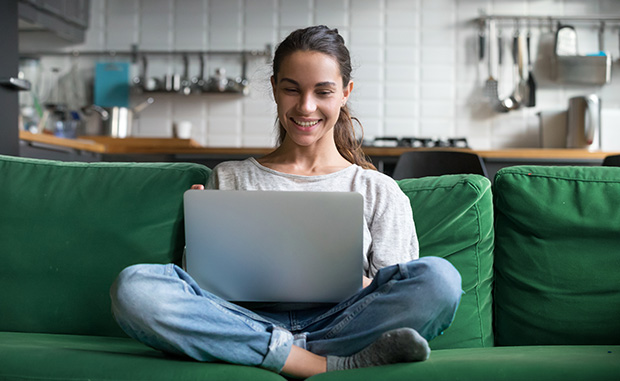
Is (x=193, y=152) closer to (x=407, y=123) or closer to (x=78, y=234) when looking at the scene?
(x=407, y=123)

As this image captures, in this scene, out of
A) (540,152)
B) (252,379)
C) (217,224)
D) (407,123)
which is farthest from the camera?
(407,123)

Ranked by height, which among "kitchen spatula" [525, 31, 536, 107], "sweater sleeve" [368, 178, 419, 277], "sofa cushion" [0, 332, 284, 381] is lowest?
"sofa cushion" [0, 332, 284, 381]

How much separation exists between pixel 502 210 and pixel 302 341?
0.64 m

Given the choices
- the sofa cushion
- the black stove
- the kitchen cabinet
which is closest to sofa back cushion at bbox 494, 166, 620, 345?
the sofa cushion

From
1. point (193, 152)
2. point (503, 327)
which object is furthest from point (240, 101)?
point (503, 327)

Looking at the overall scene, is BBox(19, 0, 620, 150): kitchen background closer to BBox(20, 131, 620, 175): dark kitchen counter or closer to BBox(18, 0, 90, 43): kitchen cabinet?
BBox(18, 0, 90, 43): kitchen cabinet

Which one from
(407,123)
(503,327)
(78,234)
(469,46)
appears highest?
(469,46)

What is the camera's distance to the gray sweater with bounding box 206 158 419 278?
1.50m

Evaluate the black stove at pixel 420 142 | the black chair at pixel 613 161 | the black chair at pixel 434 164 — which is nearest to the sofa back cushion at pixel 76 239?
the black chair at pixel 434 164

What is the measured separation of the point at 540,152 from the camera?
3.73 metres

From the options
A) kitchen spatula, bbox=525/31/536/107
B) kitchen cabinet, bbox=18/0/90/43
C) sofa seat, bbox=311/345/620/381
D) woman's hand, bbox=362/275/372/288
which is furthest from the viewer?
kitchen spatula, bbox=525/31/536/107

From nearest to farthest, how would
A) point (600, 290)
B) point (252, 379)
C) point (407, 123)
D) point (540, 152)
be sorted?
point (252, 379) < point (600, 290) < point (540, 152) < point (407, 123)

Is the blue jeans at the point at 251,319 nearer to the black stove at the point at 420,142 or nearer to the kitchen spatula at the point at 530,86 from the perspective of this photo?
the black stove at the point at 420,142

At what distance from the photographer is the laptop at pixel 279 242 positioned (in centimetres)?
126
